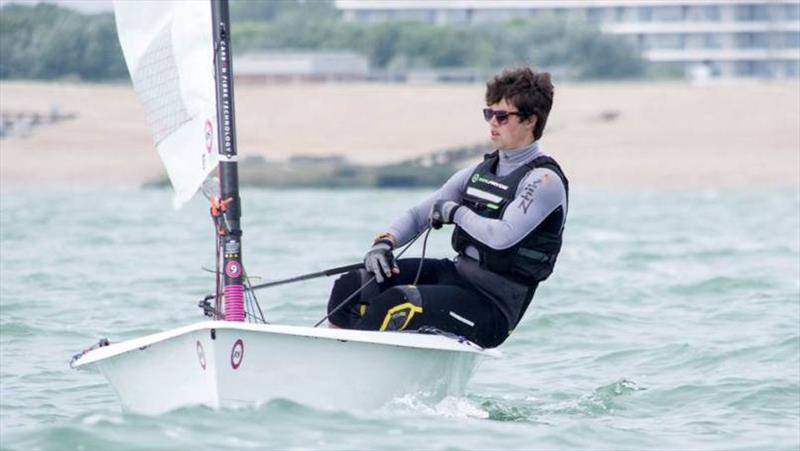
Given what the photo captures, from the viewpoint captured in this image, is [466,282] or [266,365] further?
[466,282]

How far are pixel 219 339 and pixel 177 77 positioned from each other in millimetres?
1014

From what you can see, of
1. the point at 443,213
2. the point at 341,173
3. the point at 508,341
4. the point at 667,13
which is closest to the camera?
the point at 443,213

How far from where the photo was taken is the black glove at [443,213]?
18.4ft

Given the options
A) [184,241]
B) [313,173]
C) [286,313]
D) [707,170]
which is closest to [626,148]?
[707,170]

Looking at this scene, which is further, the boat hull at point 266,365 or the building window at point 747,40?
the building window at point 747,40

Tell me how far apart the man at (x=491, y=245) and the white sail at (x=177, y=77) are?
670mm

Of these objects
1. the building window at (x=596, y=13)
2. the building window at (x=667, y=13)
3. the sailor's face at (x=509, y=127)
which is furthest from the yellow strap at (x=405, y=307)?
the building window at (x=667, y=13)

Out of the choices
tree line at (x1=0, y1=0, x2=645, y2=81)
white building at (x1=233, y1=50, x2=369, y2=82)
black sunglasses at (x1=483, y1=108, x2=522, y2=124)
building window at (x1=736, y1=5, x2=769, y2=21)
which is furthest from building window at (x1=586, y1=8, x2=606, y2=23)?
black sunglasses at (x1=483, y1=108, x2=522, y2=124)

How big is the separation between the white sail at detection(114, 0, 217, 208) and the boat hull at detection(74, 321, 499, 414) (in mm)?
518

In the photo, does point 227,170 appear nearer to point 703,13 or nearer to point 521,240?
point 521,240

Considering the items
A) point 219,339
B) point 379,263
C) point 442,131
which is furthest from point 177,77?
point 442,131

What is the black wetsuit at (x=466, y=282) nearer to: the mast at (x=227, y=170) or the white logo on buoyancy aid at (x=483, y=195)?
the white logo on buoyancy aid at (x=483, y=195)

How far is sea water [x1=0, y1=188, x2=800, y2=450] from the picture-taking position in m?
5.22

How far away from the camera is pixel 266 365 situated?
16.8 feet
